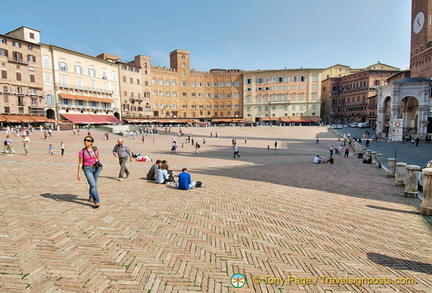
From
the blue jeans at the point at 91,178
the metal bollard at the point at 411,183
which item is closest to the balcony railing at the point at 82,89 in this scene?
the blue jeans at the point at 91,178

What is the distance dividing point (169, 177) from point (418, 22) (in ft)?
176

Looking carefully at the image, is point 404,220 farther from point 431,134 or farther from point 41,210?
point 431,134

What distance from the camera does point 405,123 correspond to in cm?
3947

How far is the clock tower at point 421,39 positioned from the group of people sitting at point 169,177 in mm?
44567

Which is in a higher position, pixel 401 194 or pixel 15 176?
pixel 15 176

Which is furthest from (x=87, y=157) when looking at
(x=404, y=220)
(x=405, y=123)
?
(x=405, y=123)

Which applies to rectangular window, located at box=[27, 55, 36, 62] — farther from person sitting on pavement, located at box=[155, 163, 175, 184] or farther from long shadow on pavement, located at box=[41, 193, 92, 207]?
long shadow on pavement, located at box=[41, 193, 92, 207]

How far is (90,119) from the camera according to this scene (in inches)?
1975

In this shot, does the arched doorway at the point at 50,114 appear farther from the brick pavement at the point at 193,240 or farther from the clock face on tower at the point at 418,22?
the clock face on tower at the point at 418,22

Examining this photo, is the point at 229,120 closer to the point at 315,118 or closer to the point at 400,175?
the point at 315,118

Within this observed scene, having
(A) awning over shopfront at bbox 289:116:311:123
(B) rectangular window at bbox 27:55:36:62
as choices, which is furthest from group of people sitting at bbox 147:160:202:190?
(A) awning over shopfront at bbox 289:116:311:123

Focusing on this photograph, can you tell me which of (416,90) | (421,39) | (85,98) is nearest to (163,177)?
(416,90)

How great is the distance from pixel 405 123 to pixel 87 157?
158 feet

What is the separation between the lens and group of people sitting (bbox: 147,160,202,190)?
8102 millimetres
